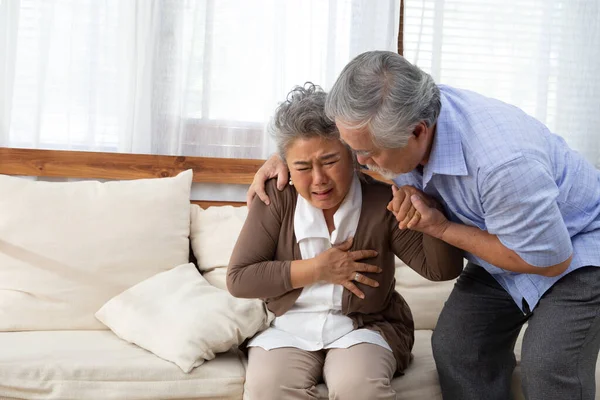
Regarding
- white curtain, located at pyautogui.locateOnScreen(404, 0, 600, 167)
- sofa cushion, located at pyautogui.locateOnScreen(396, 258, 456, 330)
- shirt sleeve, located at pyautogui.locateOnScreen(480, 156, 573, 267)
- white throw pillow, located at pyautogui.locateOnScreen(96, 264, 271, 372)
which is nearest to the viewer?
shirt sleeve, located at pyautogui.locateOnScreen(480, 156, 573, 267)

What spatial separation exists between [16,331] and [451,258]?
4.71 ft

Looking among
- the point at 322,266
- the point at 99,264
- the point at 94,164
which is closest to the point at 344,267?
the point at 322,266

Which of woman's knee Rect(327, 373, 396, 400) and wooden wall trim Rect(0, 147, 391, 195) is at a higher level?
wooden wall trim Rect(0, 147, 391, 195)

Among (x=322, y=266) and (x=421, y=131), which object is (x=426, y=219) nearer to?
(x=421, y=131)

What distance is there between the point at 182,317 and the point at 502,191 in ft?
3.51

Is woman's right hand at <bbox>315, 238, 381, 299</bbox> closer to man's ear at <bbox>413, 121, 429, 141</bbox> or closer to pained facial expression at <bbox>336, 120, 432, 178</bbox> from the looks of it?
pained facial expression at <bbox>336, 120, 432, 178</bbox>

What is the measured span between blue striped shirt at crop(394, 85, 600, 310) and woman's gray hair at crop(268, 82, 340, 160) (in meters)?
0.27

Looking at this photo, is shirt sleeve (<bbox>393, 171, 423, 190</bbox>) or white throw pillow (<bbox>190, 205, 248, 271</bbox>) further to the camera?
white throw pillow (<bbox>190, 205, 248, 271</bbox>)

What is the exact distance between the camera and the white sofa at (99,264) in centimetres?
208

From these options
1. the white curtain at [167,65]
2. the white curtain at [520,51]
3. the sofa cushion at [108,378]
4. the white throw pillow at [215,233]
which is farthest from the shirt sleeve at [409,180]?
the white curtain at [520,51]

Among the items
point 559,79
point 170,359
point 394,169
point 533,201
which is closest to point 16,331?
point 170,359

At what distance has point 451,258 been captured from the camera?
1.87 metres

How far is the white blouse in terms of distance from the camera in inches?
77.9

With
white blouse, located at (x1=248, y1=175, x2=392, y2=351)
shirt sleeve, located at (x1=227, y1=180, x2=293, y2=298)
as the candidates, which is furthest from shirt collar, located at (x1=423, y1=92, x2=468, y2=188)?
shirt sleeve, located at (x1=227, y1=180, x2=293, y2=298)
